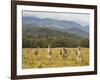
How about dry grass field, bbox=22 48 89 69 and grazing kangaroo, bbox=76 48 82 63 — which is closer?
dry grass field, bbox=22 48 89 69

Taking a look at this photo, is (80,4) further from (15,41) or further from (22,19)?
(15,41)

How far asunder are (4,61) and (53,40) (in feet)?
1.65

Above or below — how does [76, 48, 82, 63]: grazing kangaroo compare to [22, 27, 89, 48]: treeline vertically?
below

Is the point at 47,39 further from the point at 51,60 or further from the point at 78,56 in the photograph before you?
the point at 78,56

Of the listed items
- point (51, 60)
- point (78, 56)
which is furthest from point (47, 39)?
point (78, 56)

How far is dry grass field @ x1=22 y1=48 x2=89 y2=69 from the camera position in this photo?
1868 millimetres

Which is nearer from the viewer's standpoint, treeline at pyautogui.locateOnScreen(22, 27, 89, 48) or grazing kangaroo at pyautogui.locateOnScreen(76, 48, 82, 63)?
treeline at pyautogui.locateOnScreen(22, 27, 89, 48)

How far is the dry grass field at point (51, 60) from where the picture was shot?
1868 millimetres

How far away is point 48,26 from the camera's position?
1.94m

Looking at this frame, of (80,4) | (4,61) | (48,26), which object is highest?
(80,4)

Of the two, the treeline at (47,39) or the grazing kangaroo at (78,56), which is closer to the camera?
the treeline at (47,39)

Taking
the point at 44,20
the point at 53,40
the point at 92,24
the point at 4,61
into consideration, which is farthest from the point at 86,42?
the point at 4,61

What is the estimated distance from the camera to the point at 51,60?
194 cm

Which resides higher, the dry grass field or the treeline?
the treeline
